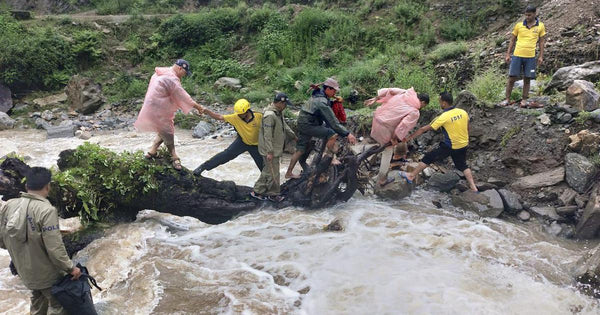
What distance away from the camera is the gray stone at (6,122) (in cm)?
1302

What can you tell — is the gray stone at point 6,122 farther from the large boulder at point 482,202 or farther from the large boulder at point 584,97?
the large boulder at point 584,97

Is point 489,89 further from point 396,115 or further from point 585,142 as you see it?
point 396,115

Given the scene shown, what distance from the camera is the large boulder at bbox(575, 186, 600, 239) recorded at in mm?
5410

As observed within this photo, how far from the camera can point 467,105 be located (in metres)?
7.85

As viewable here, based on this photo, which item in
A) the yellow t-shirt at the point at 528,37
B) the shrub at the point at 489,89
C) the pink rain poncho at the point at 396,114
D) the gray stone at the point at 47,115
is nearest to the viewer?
the pink rain poncho at the point at 396,114

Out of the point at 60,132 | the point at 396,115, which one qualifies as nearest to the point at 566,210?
the point at 396,115

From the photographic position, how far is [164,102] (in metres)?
5.88

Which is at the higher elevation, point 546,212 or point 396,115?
point 396,115

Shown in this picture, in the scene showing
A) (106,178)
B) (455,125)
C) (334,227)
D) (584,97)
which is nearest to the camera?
(106,178)

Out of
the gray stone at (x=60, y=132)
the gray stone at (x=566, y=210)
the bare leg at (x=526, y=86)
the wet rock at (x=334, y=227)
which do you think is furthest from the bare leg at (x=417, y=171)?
the gray stone at (x=60, y=132)

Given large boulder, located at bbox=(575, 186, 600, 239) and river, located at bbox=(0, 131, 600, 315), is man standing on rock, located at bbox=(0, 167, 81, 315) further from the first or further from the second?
large boulder, located at bbox=(575, 186, 600, 239)

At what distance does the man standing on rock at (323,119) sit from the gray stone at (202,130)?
6.26 metres

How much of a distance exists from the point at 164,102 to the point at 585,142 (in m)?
6.42

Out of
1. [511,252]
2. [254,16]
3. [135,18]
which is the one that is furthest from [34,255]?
[135,18]
